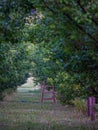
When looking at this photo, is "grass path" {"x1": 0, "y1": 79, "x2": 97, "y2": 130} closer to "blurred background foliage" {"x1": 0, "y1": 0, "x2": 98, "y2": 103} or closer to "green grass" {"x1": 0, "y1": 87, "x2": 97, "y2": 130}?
"green grass" {"x1": 0, "y1": 87, "x2": 97, "y2": 130}

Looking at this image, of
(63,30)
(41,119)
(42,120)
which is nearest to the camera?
(63,30)

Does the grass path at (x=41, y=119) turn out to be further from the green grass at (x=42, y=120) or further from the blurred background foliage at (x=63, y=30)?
the blurred background foliage at (x=63, y=30)

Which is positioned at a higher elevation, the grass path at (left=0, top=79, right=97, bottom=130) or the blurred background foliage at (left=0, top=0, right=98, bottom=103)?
the blurred background foliage at (left=0, top=0, right=98, bottom=103)

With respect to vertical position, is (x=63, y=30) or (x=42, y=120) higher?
(x=63, y=30)

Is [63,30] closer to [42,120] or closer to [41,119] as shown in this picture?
[42,120]

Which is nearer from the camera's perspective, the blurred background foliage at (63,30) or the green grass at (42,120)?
the blurred background foliage at (63,30)

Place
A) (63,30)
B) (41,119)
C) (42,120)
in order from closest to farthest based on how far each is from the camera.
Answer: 1. (63,30)
2. (42,120)
3. (41,119)

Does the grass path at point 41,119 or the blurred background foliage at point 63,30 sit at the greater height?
the blurred background foliage at point 63,30

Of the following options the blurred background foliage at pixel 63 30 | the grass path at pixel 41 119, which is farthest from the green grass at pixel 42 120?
the blurred background foliage at pixel 63 30

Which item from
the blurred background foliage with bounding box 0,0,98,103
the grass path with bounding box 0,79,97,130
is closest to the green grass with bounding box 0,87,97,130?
the grass path with bounding box 0,79,97,130

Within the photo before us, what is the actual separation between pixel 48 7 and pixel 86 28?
0.57 m

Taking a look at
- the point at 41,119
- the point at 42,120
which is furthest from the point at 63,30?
the point at 41,119

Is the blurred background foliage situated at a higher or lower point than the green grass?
higher

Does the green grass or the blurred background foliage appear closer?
the blurred background foliage
